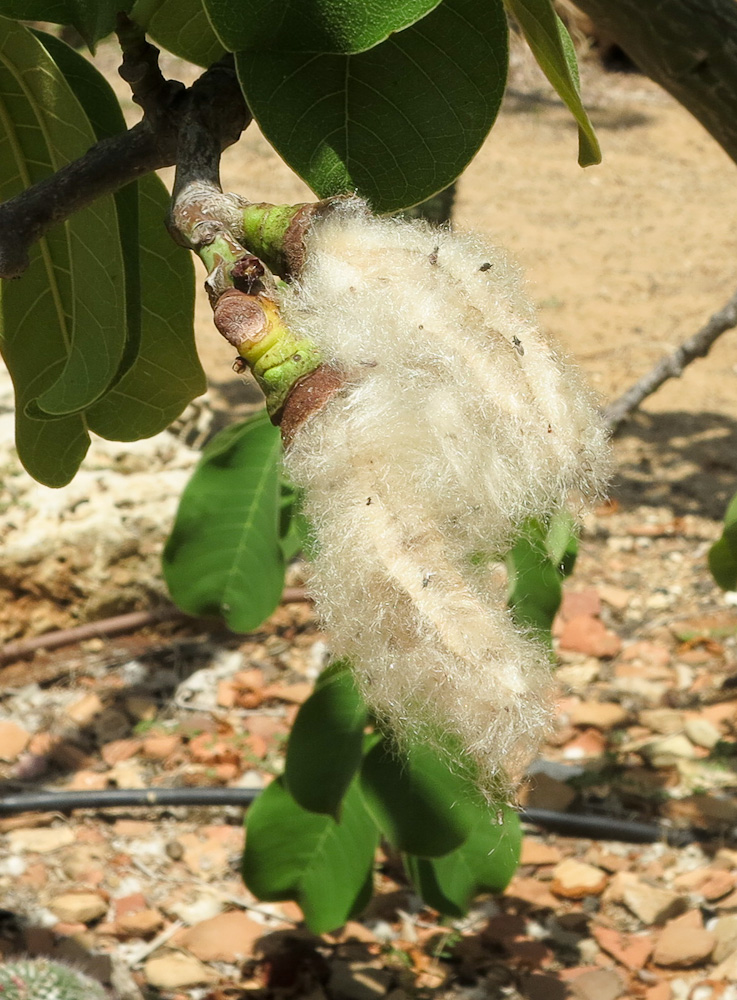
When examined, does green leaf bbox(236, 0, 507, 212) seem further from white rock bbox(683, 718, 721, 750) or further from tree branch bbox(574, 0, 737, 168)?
white rock bbox(683, 718, 721, 750)

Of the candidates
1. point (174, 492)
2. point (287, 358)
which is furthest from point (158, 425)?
point (174, 492)

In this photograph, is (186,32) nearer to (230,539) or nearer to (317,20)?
(317,20)

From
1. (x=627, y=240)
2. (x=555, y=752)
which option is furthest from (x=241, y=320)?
(x=627, y=240)

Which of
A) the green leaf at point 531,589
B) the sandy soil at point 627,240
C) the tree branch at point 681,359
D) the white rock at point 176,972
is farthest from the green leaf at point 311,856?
the sandy soil at point 627,240

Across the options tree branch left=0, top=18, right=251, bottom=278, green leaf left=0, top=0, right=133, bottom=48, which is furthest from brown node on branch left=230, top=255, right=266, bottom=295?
green leaf left=0, top=0, right=133, bottom=48

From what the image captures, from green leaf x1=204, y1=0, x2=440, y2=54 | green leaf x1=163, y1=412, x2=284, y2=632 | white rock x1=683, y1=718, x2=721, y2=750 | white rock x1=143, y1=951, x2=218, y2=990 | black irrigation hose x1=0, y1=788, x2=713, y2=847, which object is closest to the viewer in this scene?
green leaf x1=204, y1=0, x2=440, y2=54

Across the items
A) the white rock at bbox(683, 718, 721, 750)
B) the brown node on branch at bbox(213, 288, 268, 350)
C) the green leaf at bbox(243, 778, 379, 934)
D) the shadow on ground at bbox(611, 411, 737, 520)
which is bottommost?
the shadow on ground at bbox(611, 411, 737, 520)

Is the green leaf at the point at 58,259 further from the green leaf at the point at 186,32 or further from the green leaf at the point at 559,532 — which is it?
the green leaf at the point at 559,532
